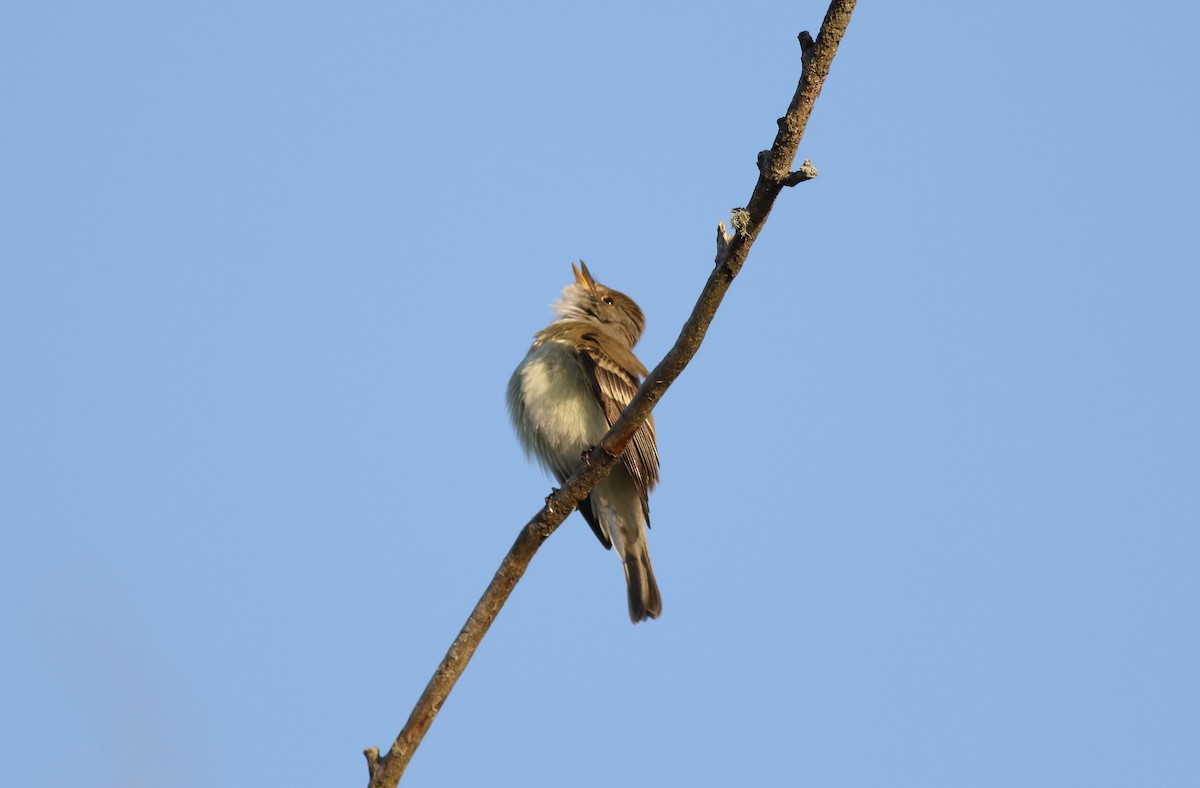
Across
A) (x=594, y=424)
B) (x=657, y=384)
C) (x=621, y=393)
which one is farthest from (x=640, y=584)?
(x=657, y=384)

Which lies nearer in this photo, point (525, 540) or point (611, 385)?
point (525, 540)

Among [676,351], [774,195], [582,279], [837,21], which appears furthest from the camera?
[582,279]

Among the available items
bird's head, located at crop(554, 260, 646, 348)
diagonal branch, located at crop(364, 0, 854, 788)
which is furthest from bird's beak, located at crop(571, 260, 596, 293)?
diagonal branch, located at crop(364, 0, 854, 788)

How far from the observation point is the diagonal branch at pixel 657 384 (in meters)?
4.86

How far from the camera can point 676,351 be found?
565 cm

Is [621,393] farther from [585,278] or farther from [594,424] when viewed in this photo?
[585,278]

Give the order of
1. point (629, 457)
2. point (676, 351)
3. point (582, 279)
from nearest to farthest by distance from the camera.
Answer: point (676, 351) → point (629, 457) → point (582, 279)

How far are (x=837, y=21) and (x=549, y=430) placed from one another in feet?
17.9

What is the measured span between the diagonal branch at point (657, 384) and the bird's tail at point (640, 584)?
3736mm

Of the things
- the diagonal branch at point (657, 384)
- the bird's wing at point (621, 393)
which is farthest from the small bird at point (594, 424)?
the diagonal branch at point (657, 384)

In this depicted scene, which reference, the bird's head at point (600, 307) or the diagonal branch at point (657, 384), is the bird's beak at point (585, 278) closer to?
the bird's head at point (600, 307)

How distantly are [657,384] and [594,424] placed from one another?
156 inches

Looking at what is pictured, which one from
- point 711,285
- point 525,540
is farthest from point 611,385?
point 711,285

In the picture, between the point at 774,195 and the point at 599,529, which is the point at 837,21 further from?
the point at 599,529
